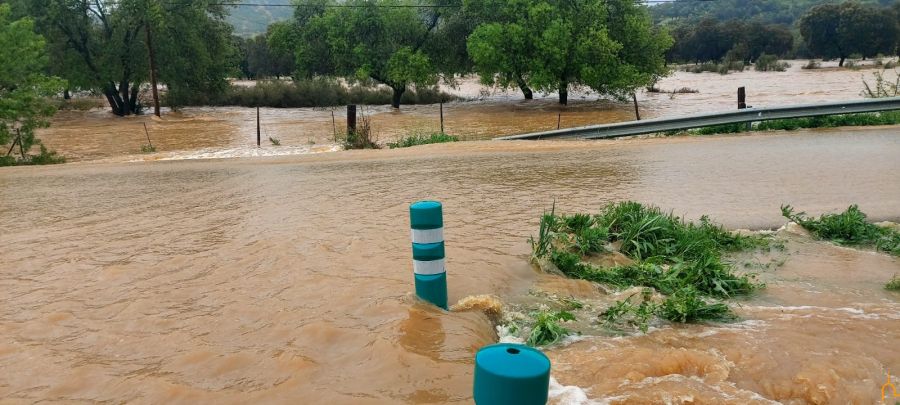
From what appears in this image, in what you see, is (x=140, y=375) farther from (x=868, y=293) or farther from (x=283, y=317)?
(x=868, y=293)

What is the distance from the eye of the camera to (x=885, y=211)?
Result: 8.01 metres

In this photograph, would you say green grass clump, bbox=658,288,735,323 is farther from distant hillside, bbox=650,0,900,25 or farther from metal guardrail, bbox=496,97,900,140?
distant hillside, bbox=650,0,900,25

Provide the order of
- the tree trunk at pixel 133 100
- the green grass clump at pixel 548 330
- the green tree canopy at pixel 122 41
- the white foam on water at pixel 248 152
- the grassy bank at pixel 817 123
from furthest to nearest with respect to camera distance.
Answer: the tree trunk at pixel 133 100 → the green tree canopy at pixel 122 41 → the white foam on water at pixel 248 152 → the grassy bank at pixel 817 123 → the green grass clump at pixel 548 330

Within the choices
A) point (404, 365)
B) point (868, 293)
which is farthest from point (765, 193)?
point (404, 365)

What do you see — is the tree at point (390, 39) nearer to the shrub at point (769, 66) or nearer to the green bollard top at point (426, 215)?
the green bollard top at point (426, 215)

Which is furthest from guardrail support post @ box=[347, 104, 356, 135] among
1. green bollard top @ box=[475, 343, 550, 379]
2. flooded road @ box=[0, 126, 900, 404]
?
green bollard top @ box=[475, 343, 550, 379]

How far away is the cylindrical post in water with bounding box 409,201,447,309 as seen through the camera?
4.46 meters

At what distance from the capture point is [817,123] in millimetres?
17344

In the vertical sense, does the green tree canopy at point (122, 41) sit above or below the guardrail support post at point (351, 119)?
above

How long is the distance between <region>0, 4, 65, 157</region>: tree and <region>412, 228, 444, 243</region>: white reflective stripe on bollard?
18.2 metres

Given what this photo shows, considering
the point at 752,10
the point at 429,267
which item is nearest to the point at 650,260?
the point at 429,267

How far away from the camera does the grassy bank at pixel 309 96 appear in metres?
44.8

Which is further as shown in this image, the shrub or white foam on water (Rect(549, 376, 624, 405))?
the shrub

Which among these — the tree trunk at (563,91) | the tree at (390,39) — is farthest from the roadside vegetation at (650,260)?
the tree at (390,39)
